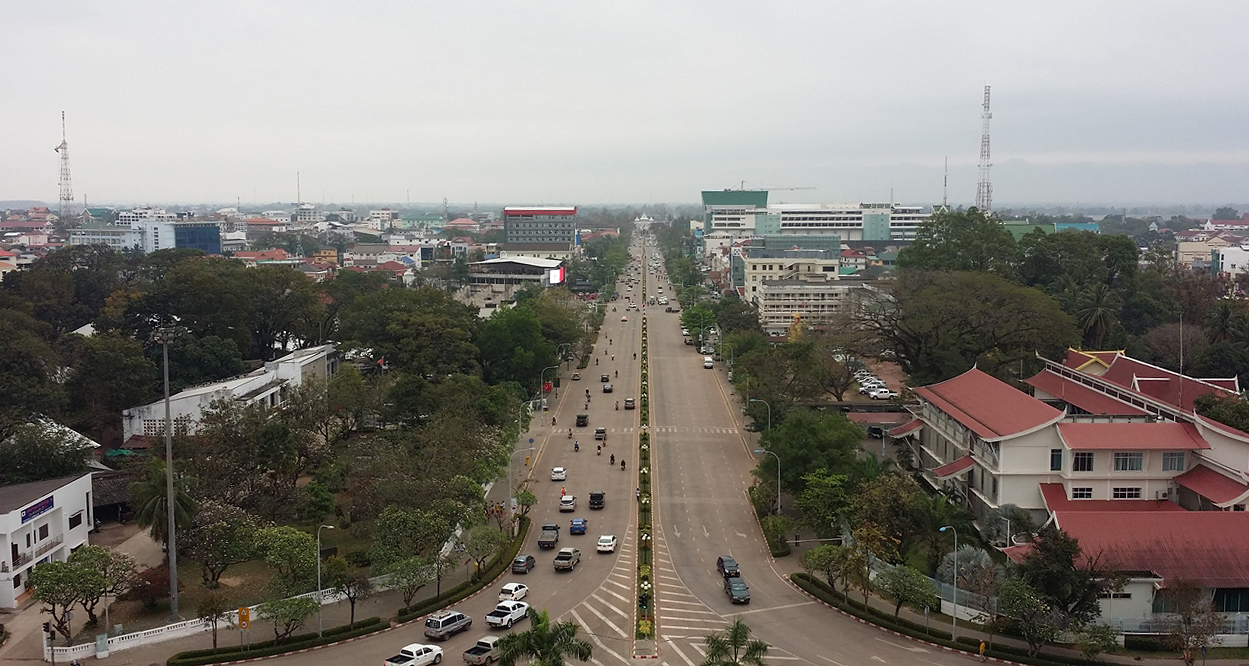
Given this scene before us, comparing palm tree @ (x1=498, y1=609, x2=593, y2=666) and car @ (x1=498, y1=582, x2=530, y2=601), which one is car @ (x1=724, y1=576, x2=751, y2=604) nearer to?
car @ (x1=498, y1=582, x2=530, y2=601)

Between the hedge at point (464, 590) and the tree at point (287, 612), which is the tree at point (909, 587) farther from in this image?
the tree at point (287, 612)

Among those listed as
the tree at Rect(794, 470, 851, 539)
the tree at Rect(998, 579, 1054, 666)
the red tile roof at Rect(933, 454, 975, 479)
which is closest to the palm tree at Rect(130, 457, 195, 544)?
the tree at Rect(794, 470, 851, 539)

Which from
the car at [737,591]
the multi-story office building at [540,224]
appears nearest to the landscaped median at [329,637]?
the car at [737,591]

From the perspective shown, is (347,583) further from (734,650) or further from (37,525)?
(37,525)

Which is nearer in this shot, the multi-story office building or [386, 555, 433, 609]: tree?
[386, 555, 433, 609]: tree

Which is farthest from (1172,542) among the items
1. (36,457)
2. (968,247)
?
(968,247)

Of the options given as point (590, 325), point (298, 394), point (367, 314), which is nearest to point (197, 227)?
point (590, 325)

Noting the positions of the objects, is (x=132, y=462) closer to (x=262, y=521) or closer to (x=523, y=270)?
(x=262, y=521)
